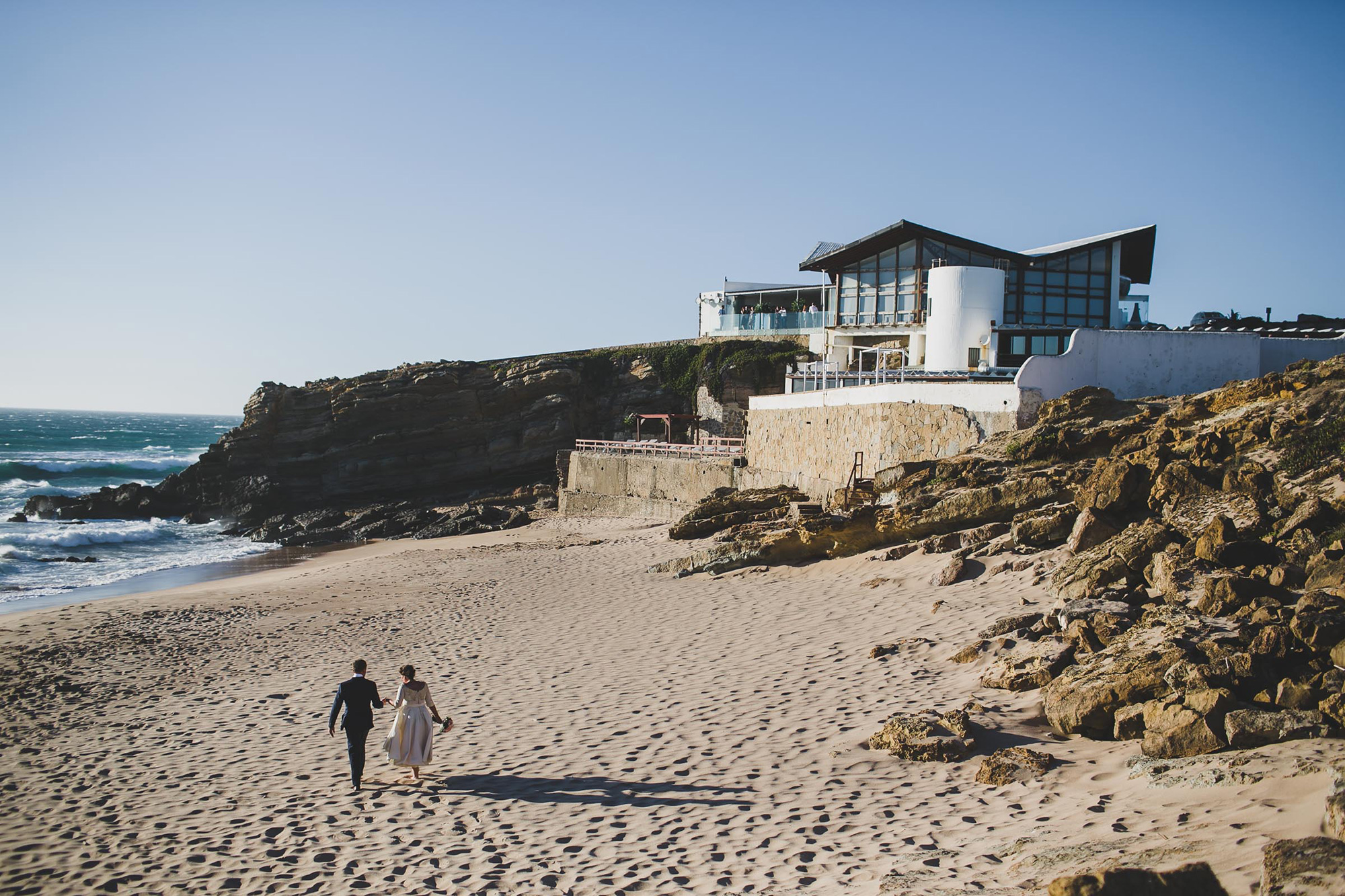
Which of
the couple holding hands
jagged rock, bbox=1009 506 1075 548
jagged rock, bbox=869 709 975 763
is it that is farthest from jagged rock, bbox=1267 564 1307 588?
the couple holding hands

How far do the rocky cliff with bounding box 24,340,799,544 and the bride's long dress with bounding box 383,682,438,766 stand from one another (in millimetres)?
33683

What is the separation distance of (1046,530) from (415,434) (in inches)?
1442

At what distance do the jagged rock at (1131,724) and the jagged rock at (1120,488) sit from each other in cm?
553

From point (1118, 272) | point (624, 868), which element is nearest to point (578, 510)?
point (1118, 272)

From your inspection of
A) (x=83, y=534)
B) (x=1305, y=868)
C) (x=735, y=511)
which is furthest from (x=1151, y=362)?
(x=83, y=534)

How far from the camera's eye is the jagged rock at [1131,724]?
7723 mm

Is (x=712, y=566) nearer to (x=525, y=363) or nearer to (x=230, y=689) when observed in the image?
(x=230, y=689)

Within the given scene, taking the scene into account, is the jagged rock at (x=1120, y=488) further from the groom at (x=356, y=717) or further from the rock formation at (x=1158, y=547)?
the groom at (x=356, y=717)

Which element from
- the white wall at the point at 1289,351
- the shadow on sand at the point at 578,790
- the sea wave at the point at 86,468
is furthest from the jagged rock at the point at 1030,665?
the sea wave at the point at 86,468

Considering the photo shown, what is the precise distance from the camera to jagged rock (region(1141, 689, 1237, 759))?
7.04 meters

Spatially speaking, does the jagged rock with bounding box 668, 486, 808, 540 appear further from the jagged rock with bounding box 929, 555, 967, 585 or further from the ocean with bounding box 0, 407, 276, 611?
the ocean with bounding box 0, 407, 276, 611

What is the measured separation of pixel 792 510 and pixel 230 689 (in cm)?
1117

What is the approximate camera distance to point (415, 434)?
45250 mm

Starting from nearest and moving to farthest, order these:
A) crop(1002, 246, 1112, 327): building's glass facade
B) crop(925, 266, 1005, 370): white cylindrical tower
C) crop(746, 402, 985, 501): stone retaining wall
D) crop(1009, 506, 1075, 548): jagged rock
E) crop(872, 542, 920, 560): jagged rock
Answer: crop(1009, 506, 1075, 548): jagged rock → crop(872, 542, 920, 560): jagged rock → crop(746, 402, 985, 501): stone retaining wall → crop(925, 266, 1005, 370): white cylindrical tower → crop(1002, 246, 1112, 327): building's glass facade
